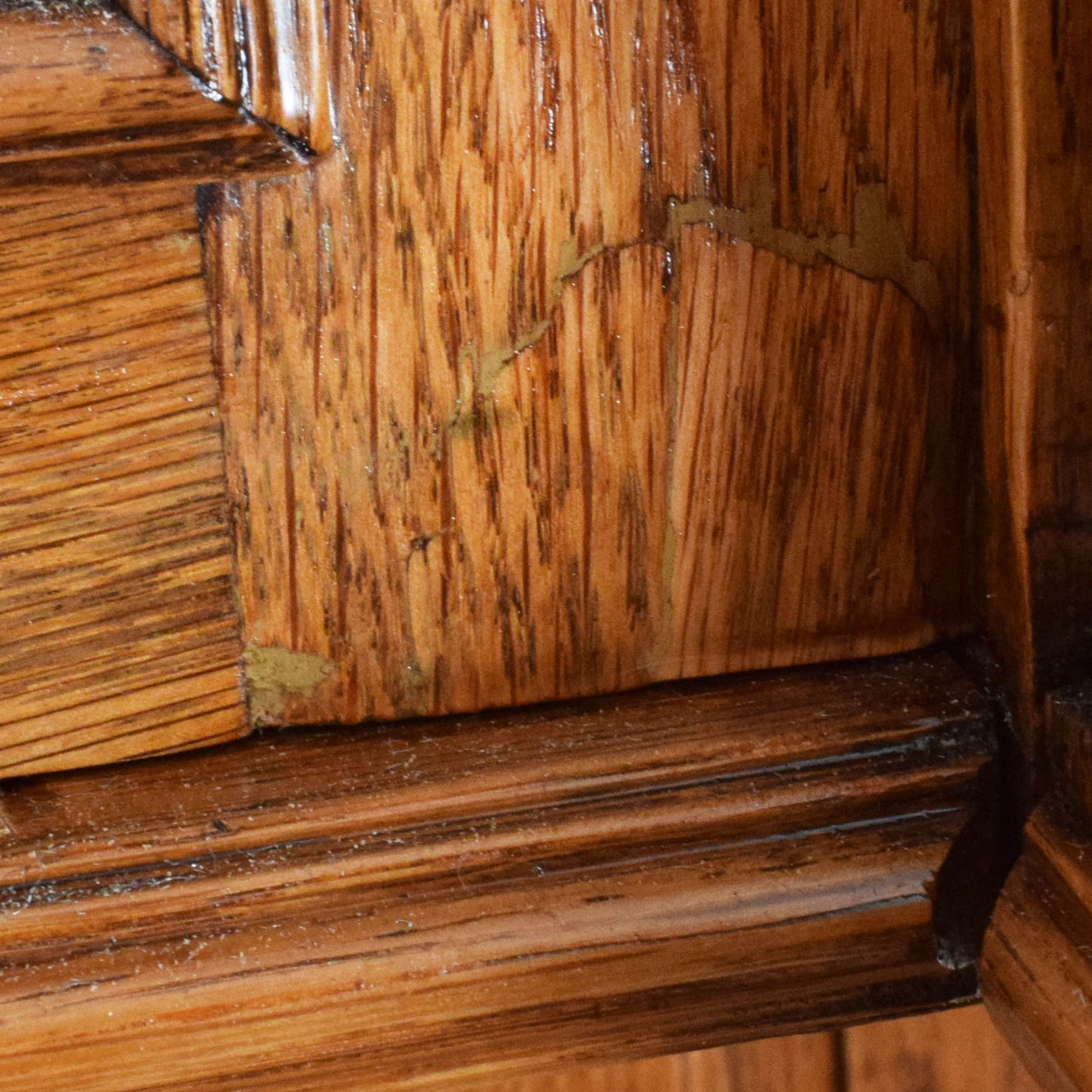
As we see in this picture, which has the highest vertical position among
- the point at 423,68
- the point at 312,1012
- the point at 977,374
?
the point at 423,68

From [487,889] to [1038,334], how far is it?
0.30m

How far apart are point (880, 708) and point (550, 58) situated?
11.4 inches

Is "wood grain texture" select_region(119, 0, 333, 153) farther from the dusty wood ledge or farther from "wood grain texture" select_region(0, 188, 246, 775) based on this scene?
the dusty wood ledge

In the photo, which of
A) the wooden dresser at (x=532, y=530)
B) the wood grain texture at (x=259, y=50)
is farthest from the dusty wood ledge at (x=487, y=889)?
the wood grain texture at (x=259, y=50)

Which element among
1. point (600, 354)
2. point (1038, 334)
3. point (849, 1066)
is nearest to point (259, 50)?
point (600, 354)

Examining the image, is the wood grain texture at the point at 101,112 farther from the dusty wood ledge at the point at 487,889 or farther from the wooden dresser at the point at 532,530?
the dusty wood ledge at the point at 487,889

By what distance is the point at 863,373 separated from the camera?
1.55ft

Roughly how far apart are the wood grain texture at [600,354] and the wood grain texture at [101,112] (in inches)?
0.9

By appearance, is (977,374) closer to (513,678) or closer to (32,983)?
(513,678)

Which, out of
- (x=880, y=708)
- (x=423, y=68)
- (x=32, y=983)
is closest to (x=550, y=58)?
(x=423, y=68)

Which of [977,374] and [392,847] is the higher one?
[977,374]

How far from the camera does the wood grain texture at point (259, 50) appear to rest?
40 centimetres

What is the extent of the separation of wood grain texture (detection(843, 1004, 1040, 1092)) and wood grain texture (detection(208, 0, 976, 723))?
243 mm

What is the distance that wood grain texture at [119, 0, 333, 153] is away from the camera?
0.40m
